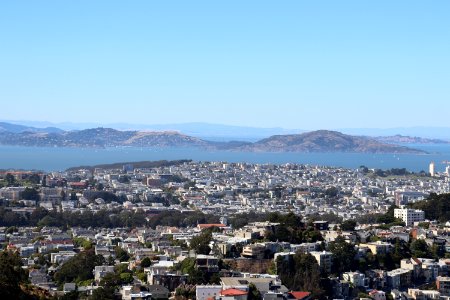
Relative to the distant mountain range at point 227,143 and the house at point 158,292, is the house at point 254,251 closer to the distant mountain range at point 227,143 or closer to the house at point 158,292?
the house at point 158,292

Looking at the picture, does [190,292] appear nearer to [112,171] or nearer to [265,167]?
[112,171]

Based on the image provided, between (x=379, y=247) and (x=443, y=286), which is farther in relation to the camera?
(x=379, y=247)

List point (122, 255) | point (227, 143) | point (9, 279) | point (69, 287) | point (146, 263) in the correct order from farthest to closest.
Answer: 1. point (227, 143)
2. point (122, 255)
3. point (146, 263)
4. point (69, 287)
5. point (9, 279)

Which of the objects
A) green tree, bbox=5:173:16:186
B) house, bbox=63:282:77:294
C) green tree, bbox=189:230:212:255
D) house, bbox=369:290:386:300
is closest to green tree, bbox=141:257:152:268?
green tree, bbox=189:230:212:255

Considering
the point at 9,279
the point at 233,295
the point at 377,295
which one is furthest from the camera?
the point at 377,295

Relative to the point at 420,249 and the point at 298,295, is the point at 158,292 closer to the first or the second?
the point at 298,295

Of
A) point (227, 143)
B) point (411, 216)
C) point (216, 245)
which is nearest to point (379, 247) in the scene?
point (216, 245)

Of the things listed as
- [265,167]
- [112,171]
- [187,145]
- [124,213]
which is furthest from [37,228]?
[187,145]

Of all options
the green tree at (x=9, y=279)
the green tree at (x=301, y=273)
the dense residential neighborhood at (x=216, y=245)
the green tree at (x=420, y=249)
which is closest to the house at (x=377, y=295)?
the dense residential neighborhood at (x=216, y=245)
